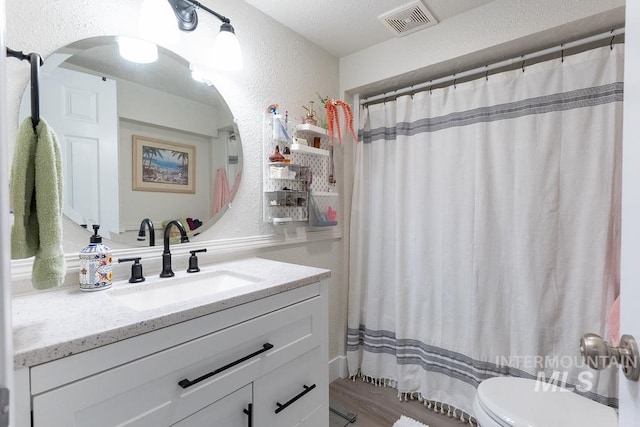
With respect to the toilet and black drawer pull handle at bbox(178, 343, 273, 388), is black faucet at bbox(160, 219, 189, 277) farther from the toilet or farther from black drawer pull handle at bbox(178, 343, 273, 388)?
the toilet

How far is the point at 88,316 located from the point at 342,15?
5.97ft

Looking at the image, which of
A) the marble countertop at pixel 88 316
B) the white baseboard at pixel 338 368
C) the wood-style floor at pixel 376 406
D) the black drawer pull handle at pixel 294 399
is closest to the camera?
the marble countertop at pixel 88 316

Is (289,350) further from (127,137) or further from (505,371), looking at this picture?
(505,371)

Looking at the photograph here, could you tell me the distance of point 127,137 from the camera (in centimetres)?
122

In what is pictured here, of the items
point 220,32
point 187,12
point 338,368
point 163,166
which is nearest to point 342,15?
point 220,32

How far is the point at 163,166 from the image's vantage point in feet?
4.33

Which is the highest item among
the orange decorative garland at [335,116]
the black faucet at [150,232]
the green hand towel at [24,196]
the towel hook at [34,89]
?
A: the orange decorative garland at [335,116]

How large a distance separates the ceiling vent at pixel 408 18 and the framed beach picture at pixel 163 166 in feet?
4.24

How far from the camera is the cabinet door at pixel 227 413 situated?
2.76ft

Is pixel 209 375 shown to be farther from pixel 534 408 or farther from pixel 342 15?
pixel 342 15

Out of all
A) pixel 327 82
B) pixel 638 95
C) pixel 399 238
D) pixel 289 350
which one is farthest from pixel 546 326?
pixel 327 82

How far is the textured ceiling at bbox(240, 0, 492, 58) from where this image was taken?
1.60m

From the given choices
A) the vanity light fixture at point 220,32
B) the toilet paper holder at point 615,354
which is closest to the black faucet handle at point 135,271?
the vanity light fixture at point 220,32

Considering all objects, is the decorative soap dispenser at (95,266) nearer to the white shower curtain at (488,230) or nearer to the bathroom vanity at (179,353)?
the bathroom vanity at (179,353)
